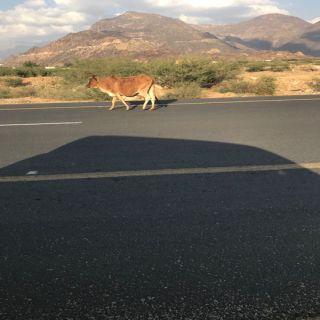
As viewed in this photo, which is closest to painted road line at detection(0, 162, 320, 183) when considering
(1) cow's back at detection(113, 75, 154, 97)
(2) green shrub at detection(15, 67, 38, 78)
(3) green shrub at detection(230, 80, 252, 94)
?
(1) cow's back at detection(113, 75, 154, 97)

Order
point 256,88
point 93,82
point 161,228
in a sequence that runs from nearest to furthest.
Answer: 1. point 161,228
2. point 93,82
3. point 256,88

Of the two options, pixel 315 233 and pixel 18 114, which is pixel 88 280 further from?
pixel 18 114

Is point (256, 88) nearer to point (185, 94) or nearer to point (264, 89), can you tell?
point (264, 89)

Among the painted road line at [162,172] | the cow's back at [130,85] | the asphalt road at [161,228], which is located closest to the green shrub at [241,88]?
the cow's back at [130,85]

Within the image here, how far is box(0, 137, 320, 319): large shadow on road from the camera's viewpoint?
290 centimetres

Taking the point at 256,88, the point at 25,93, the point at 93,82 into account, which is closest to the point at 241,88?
the point at 256,88

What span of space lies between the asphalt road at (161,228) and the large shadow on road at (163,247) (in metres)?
0.01

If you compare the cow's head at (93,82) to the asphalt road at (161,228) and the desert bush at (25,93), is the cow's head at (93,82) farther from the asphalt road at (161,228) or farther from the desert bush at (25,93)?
the desert bush at (25,93)

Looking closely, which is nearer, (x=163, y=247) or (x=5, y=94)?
(x=163, y=247)

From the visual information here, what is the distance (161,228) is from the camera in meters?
4.09

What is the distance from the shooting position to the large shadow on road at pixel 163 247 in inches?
114

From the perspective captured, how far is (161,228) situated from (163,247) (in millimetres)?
401

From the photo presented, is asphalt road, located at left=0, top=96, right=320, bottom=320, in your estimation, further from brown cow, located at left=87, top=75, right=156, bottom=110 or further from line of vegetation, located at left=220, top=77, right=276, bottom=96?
line of vegetation, located at left=220, top=77, right=276, bottom=96

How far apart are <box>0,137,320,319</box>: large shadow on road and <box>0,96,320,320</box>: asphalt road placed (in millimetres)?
11
